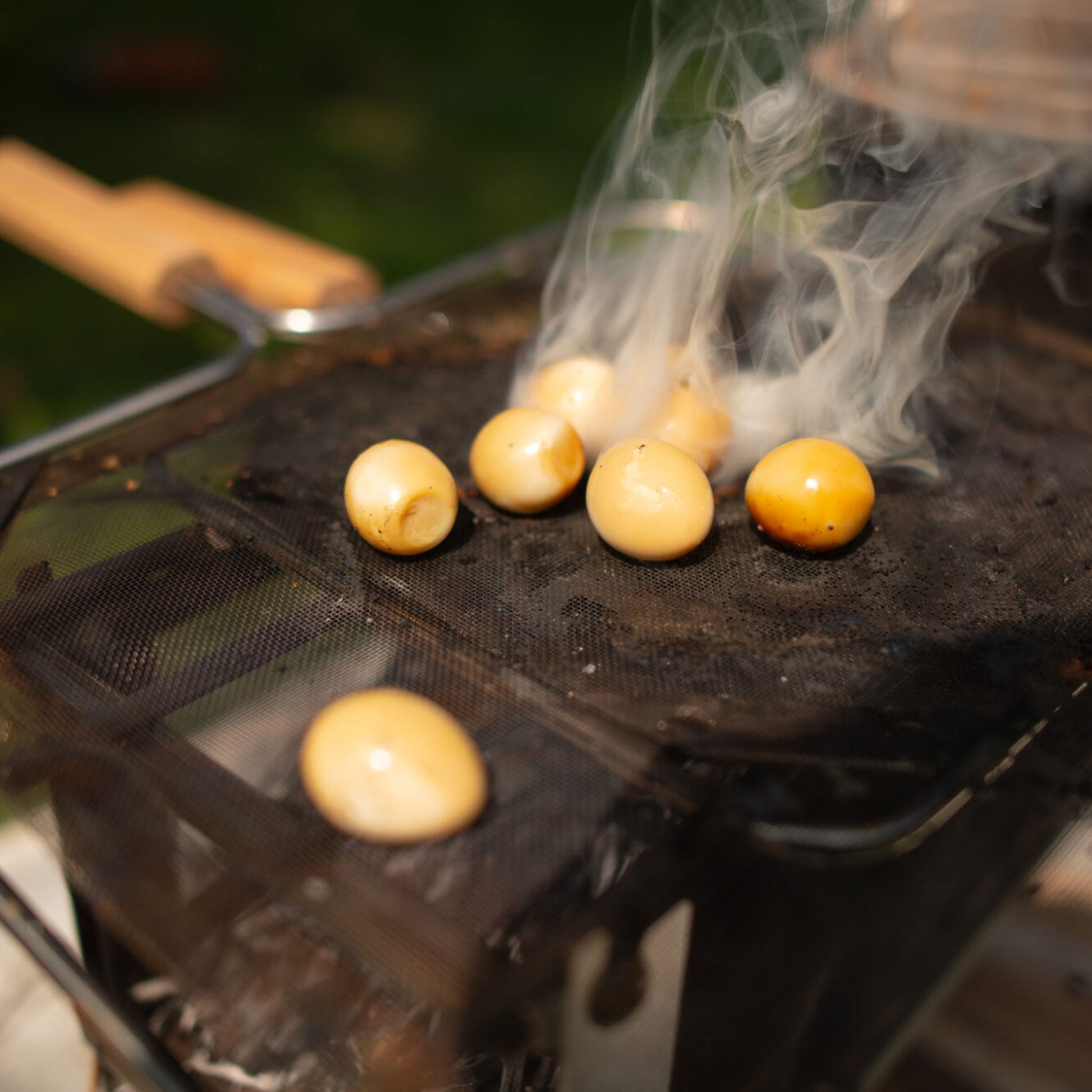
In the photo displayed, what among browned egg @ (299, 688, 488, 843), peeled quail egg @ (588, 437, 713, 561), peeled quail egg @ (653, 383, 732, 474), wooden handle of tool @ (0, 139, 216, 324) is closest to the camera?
browned egg @ (299, 688, 488, 843)

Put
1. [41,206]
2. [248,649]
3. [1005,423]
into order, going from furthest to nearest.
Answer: [41,206] < [1005,423] < [248,649]

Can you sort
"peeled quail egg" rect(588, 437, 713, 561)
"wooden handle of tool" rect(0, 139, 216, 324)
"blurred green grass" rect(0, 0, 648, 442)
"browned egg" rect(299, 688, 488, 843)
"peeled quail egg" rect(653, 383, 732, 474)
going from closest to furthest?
"browned egg" rect(299, 688, 488, 843) < "peeled quail egg" rect(588, 437, 713, 561) < "peeled quail egg" rect(653, 383, 732, 474) < "wooden handle of tool" rect(0, 139, 216, 324) < "blurred green grass" rect(0, 0, 648, 442)

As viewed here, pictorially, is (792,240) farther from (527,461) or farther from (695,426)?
(527,461)

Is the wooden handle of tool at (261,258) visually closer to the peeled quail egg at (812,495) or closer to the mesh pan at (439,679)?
the mesh pan at (439,679)

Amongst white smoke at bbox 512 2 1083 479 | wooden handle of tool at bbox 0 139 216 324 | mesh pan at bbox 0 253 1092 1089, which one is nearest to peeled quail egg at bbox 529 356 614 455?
white smoke at bbox 512 2 1083 479

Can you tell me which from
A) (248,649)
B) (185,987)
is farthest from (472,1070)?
(248,649)

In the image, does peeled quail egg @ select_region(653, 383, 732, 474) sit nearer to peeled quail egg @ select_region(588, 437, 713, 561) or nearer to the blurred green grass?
peeled quail egg @ select_region(588, 437, 713, 561)

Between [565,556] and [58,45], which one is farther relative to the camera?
[58,45]

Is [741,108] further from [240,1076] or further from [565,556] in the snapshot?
[240,1076]
